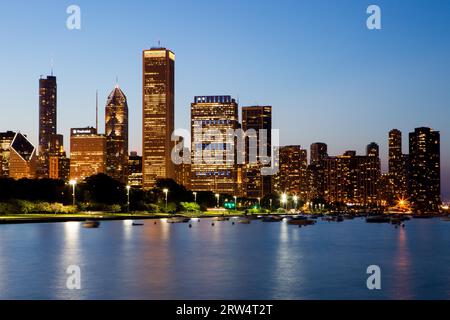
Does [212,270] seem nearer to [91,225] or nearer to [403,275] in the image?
[403,275]

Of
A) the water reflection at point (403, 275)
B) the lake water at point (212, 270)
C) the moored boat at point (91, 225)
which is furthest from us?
the moored boat at point (91, 225)

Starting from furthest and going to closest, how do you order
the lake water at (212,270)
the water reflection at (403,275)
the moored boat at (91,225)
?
1. the moored boat at (91,225)
2. the water reflection at (403,275)
3. the lake water at (212,270)

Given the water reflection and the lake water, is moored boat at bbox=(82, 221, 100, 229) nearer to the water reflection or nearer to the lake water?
the lake water

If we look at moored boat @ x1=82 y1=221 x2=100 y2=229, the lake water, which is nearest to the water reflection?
the lake water

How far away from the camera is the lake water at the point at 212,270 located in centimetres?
4597

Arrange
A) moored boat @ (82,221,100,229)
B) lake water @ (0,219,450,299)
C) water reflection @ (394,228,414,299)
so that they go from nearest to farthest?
lake water @ (0,219,450,299) → water reflection @ (394,228,414,299) → moored boat @ (82,221,100,229)

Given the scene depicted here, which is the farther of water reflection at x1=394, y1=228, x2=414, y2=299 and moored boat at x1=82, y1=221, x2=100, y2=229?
moored boat at x1=82, y1=221, x2=100, y2=229

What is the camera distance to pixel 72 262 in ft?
222

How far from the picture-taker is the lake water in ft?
151

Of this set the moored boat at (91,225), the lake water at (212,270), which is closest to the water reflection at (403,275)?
the lake water at (212,270)

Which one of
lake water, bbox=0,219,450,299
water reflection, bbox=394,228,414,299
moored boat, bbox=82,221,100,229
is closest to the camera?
lake water, bbox=0,219,450,299

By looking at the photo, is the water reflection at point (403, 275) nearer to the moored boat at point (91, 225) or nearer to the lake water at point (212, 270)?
the lake water at point (212, 270)

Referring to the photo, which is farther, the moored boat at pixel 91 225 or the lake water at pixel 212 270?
the moored boat at pixel 91 225
